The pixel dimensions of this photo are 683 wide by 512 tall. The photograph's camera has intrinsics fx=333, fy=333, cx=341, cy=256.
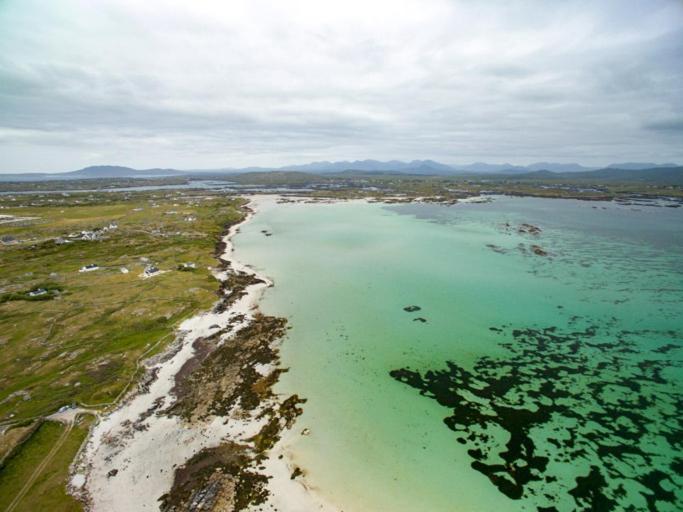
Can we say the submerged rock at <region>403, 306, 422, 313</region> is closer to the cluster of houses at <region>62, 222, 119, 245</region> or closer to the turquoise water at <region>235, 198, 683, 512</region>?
the turquoise water at <region>235, 198, 683, 512</region>

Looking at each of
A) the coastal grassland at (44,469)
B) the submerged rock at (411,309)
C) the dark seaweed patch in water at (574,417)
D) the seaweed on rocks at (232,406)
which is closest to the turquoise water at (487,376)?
the dark seaweed patch in water at (574,417)

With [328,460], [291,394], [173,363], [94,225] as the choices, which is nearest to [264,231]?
[94,225]

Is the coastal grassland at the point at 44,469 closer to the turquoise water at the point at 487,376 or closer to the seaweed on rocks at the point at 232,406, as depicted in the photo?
the seaweed on rocks at the point at 232,406

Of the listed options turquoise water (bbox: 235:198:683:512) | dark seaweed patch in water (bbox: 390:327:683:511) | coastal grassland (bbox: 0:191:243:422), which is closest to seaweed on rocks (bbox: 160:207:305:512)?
turquoise water (bbox: 235:198:683:512)

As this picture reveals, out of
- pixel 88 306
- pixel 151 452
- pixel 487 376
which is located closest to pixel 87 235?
pixel 88 306

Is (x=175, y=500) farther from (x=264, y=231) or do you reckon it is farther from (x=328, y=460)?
(x=264, y=231)
